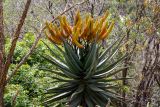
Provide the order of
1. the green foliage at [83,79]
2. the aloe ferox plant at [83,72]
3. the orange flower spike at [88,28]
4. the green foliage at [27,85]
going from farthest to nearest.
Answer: the green foliage at [27,85]
the green foliage at [83,79]
the aloe ferox plant at [83,72]
the orange flower spike at [88,28]

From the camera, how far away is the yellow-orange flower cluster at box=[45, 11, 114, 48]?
420 cm

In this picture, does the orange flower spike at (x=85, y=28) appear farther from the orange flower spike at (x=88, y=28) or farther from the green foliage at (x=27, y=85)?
the green foliage at (x=27, y=85)

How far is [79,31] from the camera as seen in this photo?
14.1 feet

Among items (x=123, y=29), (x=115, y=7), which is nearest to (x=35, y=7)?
(x=115, y=7)

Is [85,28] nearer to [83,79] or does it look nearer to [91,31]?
[91,31]

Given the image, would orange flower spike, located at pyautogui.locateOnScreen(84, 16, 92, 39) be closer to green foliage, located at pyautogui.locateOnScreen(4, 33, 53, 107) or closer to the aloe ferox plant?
the aloe ferox plant

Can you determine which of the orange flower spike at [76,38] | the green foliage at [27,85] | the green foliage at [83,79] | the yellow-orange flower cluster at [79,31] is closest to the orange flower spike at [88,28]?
the yellow-orange flower cluster at [79,31]

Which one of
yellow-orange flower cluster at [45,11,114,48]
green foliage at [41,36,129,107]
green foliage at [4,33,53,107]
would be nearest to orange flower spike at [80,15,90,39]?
yellow-orange flower cluster at [45,11,114,48]

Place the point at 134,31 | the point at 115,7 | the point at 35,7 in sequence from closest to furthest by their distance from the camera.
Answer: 1. the point at 134,31
2. the point at 115,7
3. the point at 35,7

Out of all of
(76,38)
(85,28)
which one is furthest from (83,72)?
(85,28)

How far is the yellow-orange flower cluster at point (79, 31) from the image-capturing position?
165 inches

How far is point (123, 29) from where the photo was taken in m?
10.3

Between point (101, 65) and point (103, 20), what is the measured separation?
0.78 m

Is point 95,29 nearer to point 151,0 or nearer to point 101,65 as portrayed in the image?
point 101,65
